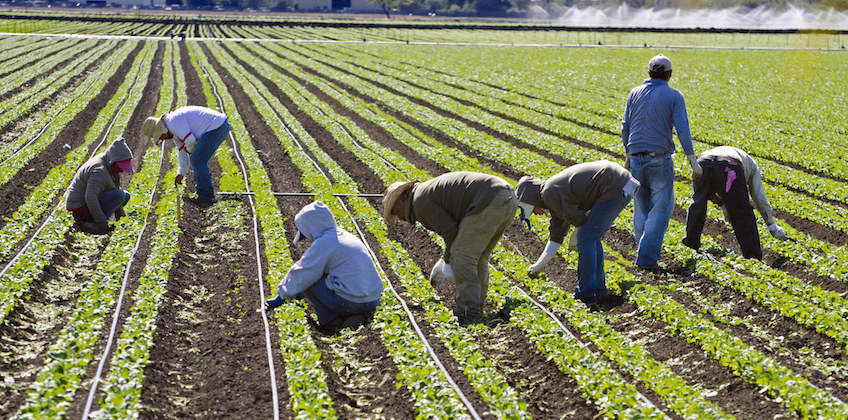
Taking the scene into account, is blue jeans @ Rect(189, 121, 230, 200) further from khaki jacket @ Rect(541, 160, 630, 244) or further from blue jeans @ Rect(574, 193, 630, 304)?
blue jeans @ Rect(574, 193, 630, 304)

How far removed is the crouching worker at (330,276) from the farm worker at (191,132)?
4546 mm

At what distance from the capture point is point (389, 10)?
410 feet

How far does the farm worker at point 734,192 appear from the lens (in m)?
8.99

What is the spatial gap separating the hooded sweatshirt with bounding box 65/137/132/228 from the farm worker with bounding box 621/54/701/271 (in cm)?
627

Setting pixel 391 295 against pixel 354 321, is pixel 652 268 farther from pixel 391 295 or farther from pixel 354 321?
pixel 354 321

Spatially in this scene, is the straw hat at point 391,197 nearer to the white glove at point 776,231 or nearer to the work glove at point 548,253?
the work glove at point 548,253

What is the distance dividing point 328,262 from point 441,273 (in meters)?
1.12

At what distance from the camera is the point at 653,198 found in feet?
28.5

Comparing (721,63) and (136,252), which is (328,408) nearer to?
(136,252)

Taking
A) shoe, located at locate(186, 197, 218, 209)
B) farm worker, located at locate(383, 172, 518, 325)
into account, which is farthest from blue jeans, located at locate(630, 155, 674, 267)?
shoe, located at locate(186, 197, 218, 209)

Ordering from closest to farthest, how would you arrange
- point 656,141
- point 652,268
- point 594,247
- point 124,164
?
point 594,247 < point 656,141 < point 652,268 < point 124,164

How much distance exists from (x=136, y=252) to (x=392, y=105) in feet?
50.9

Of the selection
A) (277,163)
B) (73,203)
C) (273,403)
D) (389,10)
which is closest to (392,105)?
(277,163)

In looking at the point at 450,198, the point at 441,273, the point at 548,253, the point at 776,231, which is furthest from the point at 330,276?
the point at 776,231
